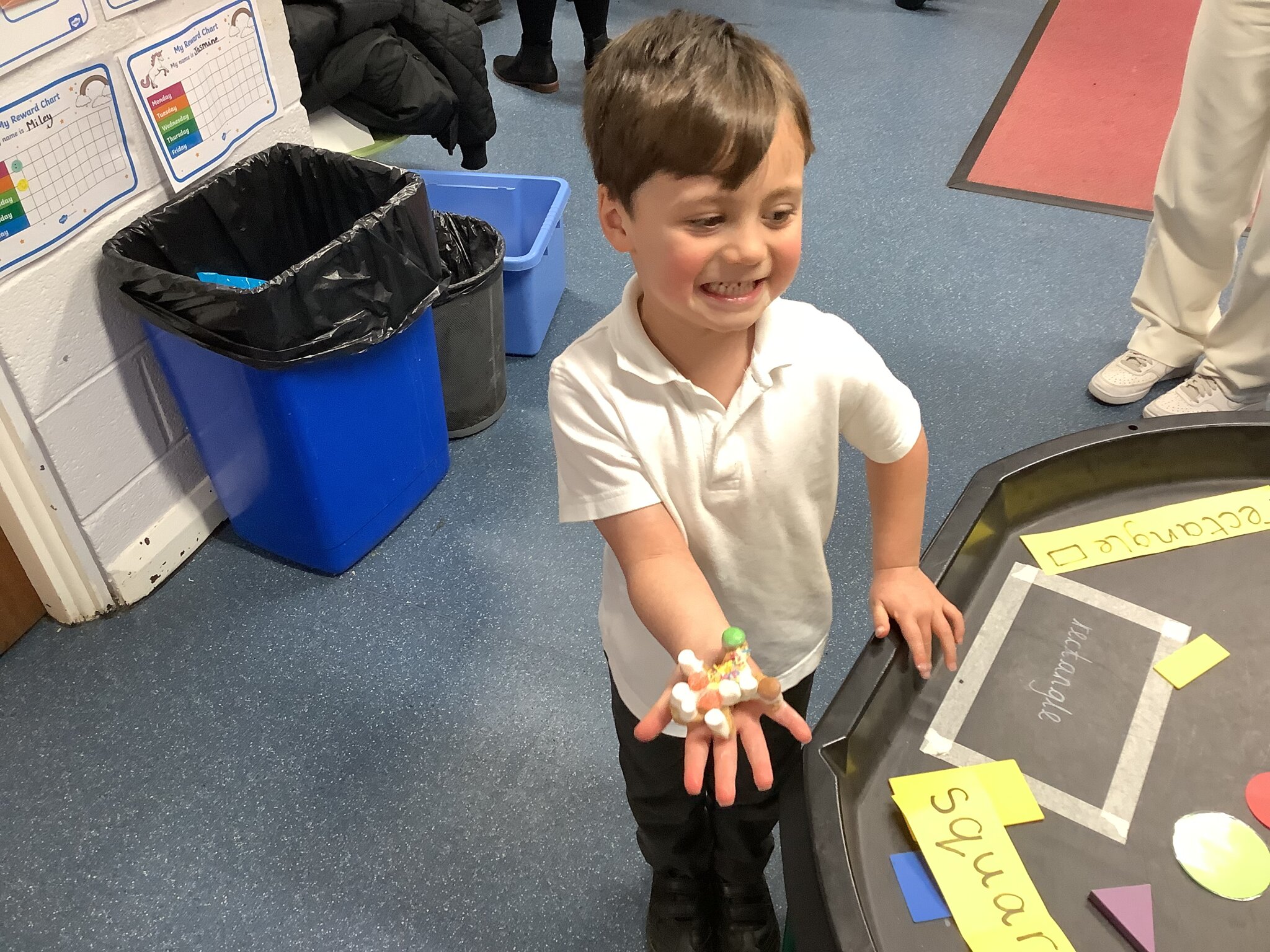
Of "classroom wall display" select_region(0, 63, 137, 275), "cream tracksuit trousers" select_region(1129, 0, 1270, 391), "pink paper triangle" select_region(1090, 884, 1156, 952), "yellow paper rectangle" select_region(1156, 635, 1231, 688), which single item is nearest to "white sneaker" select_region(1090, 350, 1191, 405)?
"cream tracksuit trousers" select_region(1129, 0, 1270, 391)

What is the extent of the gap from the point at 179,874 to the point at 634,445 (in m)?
0.97

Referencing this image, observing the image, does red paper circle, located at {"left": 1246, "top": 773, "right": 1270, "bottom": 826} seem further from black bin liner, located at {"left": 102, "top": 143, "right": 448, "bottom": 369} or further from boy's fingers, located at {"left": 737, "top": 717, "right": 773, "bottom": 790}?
black bin liner, located at {"left": 102, "top": 143, "right": 448, "bottom": 369}

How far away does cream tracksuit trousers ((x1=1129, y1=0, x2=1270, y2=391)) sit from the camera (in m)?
1.60

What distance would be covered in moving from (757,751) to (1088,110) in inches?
118

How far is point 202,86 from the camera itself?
1.47 m

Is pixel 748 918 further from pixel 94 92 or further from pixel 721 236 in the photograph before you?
pixel 94 92

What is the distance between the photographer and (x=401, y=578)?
65.3 inches

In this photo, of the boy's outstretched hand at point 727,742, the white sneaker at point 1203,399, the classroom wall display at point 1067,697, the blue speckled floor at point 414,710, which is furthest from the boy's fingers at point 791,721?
the white sneaker at point 1203,399

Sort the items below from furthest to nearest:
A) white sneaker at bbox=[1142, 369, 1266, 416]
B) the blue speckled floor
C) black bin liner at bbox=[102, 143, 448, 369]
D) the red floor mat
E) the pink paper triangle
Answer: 1. the red floor mat
2. white sneaker at bbox=[1142, 369, 1266, 416]
3. black bin liner at bbox=[102, 143, 448, 369]
4. the blue speckled floor
5. the pink paper triangle

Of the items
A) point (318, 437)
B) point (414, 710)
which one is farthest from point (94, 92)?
point (414, 710)

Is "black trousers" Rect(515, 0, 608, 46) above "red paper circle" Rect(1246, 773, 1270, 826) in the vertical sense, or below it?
below

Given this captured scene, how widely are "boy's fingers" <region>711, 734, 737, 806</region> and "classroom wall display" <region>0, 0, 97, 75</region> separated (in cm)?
121

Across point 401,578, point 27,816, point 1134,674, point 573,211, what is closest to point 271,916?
point 27,816

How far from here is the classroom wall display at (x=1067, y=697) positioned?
0.63m
